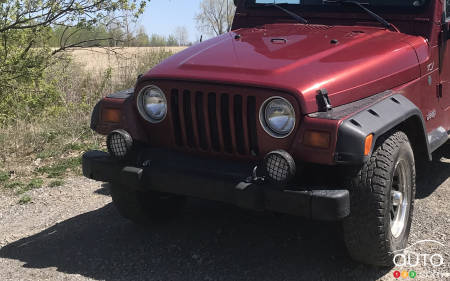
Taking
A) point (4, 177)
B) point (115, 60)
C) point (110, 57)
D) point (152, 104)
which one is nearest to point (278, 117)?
point (152, 104)

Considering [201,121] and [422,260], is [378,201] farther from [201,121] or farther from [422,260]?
[201,121]

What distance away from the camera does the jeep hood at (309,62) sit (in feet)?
10.6

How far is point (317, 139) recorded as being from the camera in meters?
2.98

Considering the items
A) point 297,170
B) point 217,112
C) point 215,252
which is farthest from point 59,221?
point 297,170

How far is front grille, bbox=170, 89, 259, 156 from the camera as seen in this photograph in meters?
3.24

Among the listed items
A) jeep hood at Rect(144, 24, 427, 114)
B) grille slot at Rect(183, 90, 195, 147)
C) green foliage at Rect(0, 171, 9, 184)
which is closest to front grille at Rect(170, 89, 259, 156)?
grille slot at Rect(183, 90, 195, 147)

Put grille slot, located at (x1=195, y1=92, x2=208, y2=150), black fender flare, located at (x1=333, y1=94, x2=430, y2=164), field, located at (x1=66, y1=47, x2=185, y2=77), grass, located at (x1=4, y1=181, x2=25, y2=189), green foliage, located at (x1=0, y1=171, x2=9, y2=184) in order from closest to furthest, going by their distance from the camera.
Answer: black fender flare, located at (x1=333, y1=94, x2=430, y2=164)
grille slot, located at (x1=195, y1=92, x2=208, y2=150)
grass, located at (x1=4, y1=181, x2=25, y2=189)
green foliage, located at (x1=0, y1=171, x2=9, y2=184)
field, located at (x1=66, y1=47, x2=185, y2=77)

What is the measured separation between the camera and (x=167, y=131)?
3.57 m

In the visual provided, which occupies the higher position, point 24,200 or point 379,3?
point 379,3

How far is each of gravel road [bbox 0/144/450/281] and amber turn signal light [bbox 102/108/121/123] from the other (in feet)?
2.98

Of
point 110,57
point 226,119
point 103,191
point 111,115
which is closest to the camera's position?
point 226,119

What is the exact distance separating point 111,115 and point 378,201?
5.95ft

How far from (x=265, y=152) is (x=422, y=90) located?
4.87 feet

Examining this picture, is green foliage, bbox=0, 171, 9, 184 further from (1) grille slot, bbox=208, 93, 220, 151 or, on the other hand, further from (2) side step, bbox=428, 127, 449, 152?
(2) side step, bbox=428, 127, 449, 152
